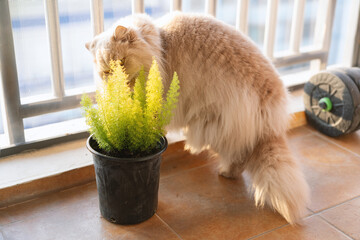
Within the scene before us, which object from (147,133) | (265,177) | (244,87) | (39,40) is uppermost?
(39,40)

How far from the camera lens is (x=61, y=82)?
6.73 feet

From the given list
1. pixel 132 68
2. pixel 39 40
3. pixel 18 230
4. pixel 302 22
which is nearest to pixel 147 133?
pixel 132 68

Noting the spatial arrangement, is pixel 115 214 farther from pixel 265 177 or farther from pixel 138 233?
pixel 265 177

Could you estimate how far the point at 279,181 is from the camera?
165 centimetres

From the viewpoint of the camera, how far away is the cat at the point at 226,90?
1.67 metres

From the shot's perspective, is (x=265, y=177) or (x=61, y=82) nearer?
(x=265, y=177)

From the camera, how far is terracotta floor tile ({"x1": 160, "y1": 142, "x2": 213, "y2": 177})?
6.99ft

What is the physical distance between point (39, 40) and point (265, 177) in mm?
1249

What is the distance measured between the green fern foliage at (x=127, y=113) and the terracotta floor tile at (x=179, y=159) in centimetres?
55

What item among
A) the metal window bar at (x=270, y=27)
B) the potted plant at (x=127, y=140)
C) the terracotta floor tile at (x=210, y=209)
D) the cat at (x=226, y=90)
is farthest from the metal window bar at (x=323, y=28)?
the potted plant at (x=127, y=140)

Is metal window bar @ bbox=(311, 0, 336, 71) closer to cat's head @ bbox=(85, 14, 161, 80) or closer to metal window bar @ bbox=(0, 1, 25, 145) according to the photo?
cat's head @ bbox=(85, 14, 161, 80)

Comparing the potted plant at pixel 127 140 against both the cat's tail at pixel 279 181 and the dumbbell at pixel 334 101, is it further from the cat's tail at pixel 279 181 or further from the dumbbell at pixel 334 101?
the dumbbell at pixel 334 101

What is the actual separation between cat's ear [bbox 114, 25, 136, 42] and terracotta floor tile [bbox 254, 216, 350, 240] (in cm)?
97

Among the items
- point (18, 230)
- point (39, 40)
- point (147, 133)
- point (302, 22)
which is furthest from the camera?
point (302, 22)
